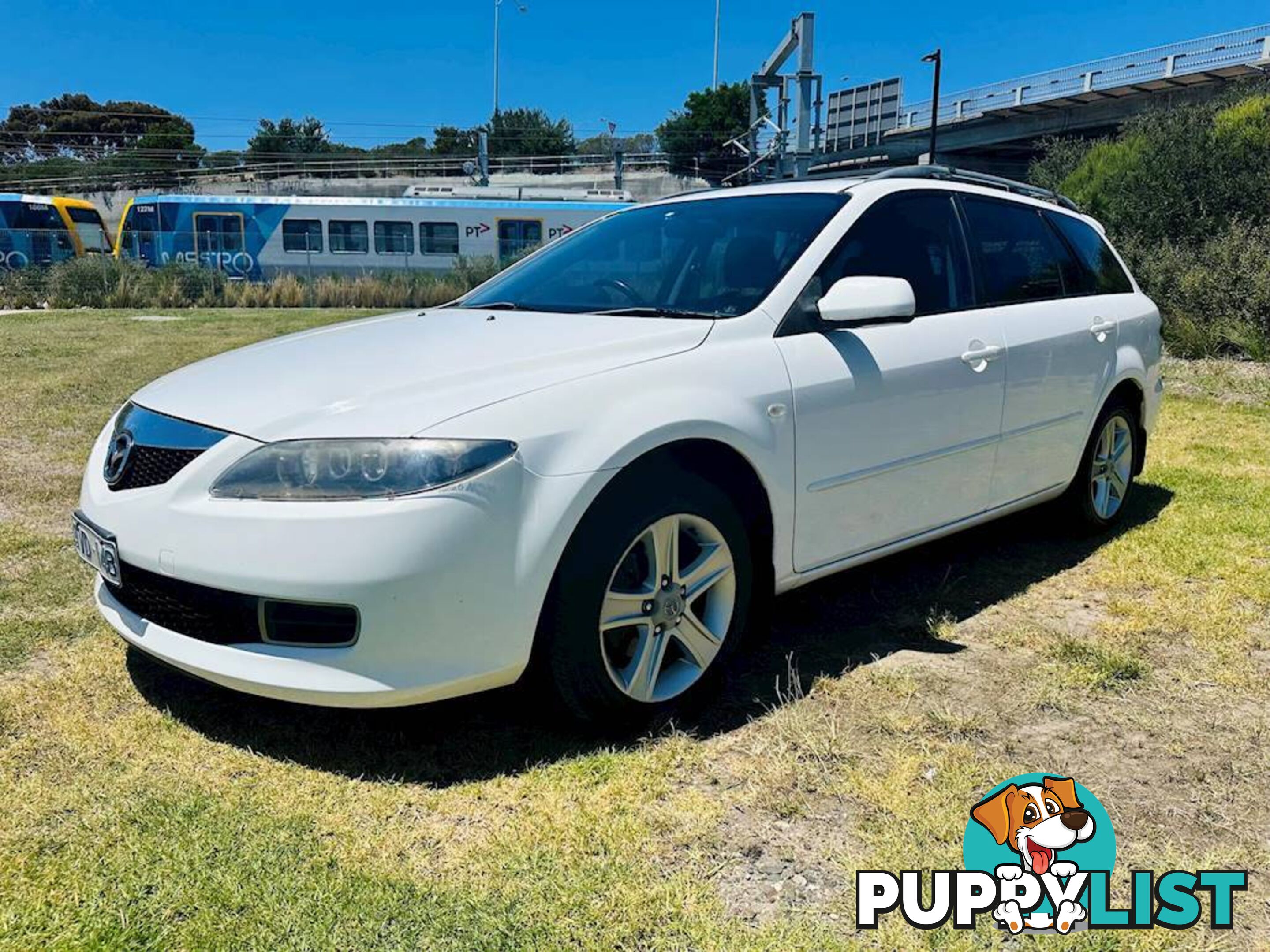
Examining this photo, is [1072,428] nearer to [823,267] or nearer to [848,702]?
[823,267]

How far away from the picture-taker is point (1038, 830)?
91.4 inches

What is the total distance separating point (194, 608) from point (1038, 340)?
3.34 m

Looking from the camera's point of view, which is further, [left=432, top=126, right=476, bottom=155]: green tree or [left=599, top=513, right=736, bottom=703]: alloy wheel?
[left=432, top=126, right=476, bottom=155]: green tree

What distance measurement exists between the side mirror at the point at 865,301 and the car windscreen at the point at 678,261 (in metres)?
0.22

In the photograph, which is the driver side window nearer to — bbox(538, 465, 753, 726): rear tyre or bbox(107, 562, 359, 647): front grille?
bbox(538, 465, 753, 726): rear tyre

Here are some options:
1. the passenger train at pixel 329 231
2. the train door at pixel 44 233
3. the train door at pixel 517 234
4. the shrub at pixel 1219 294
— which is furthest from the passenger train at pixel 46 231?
the shrub at pixel 1219 294

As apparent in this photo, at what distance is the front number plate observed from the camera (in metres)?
2.63

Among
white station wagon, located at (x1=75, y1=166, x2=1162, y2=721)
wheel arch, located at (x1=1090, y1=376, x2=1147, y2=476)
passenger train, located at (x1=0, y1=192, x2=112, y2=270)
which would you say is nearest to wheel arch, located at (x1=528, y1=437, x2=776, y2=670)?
white station wagon, located at (x1=75, y1=166, x2=1162, y2=721)

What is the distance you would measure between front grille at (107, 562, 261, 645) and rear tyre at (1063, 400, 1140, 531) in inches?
147

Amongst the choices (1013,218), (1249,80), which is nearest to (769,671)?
(1013,218)

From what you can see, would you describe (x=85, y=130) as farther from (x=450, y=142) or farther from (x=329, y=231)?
(x=329, y=231)

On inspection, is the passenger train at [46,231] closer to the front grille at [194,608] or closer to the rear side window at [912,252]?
the front grille at [194,608]

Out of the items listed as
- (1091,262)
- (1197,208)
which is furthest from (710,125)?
(1091,262)

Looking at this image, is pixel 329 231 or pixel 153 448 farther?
pixel 329 231
